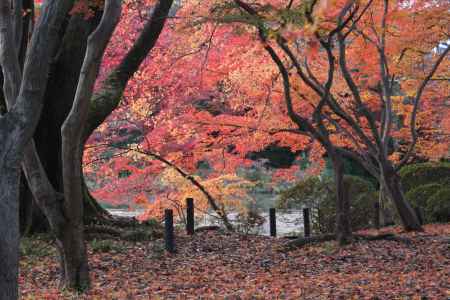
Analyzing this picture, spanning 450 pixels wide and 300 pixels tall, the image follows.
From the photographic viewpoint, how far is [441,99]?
1973cm

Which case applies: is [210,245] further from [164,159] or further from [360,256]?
[164,159]

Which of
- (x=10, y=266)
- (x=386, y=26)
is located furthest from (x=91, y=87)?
(x=386, y=26)

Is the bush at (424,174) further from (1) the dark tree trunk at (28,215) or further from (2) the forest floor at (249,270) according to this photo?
(1) the dark tree trunk at (28,215)

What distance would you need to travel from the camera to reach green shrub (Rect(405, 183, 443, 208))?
19266mm

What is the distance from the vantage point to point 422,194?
19.4 meters

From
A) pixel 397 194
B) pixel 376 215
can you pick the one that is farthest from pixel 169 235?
pixel 376 215

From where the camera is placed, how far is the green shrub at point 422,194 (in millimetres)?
19266

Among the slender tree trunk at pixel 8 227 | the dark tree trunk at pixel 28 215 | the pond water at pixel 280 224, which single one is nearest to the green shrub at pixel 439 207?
the pond water at pixel 280 224

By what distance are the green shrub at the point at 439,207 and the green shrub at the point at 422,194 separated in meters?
0.21

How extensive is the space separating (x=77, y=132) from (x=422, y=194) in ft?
47.9

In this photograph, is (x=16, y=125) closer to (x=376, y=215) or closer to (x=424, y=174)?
(x=376, y=215)

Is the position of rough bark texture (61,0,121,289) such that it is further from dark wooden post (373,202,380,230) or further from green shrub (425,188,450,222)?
green shrub (425,188,450,222)

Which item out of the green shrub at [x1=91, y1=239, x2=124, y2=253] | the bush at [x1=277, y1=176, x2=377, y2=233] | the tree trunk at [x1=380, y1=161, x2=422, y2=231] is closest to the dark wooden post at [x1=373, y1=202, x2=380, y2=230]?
the bush at [x1=277, y1=176, x2=377, y2=233]

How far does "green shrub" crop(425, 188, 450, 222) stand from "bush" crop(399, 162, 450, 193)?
0.85 metres
